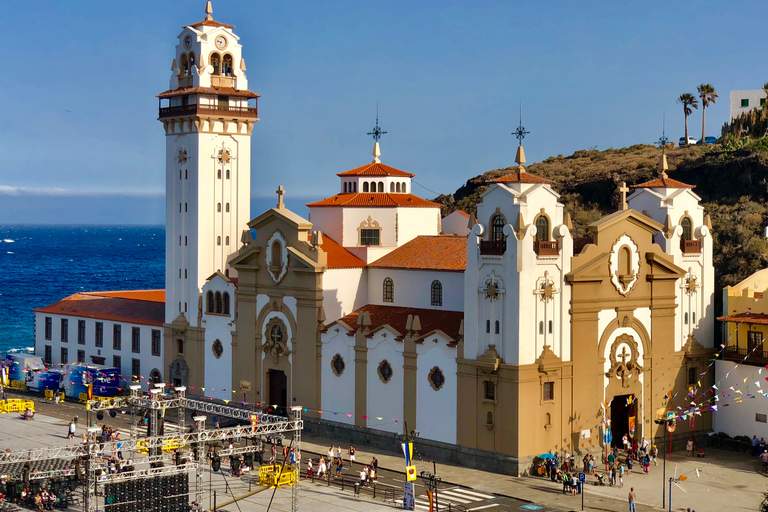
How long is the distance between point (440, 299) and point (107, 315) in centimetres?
2854

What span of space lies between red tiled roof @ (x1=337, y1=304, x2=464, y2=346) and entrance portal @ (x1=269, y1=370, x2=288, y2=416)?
5.90 metres

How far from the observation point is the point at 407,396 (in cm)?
5959

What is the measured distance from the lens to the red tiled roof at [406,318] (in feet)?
196

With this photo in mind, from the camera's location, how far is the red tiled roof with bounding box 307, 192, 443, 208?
69.2 meters

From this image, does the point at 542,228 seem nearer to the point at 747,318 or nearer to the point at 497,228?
the point at 497,228

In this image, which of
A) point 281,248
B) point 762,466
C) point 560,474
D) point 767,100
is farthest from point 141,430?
point 767,100

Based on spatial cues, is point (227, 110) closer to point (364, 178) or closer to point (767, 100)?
point (364, 178)

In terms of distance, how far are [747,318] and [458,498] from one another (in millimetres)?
20099

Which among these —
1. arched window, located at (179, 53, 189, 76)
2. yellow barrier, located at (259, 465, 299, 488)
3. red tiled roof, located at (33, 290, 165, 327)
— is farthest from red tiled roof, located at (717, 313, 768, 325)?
arched window, located at (179, 53, 189, 76)

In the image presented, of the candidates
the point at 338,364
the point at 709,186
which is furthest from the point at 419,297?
the point at 709,186

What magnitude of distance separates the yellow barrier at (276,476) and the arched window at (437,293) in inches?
586

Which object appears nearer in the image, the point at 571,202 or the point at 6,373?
the point at 6,373

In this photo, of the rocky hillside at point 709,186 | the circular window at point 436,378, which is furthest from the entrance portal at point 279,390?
the rocky hillside at point 709,186

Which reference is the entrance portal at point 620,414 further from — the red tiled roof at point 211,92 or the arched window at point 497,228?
the red tiled roof at point 211,92
